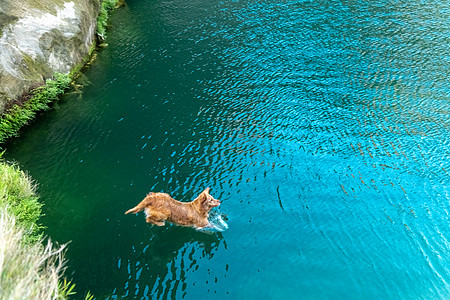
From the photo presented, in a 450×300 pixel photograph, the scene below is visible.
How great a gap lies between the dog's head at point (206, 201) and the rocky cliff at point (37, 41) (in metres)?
12.1

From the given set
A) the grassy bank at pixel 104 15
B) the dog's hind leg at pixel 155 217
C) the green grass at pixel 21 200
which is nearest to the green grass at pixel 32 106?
the green grass at pixel 21 200

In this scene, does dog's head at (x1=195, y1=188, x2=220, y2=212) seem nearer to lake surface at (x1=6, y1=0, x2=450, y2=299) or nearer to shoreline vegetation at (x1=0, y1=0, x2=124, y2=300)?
lake surface at (x1=6, y1=0, x2=450, y2=299)

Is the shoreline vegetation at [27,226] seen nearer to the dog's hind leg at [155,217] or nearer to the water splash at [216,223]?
the dog's hind leg at [155,217]

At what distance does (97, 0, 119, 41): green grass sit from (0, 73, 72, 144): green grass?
261 inches

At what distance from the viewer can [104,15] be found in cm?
2998

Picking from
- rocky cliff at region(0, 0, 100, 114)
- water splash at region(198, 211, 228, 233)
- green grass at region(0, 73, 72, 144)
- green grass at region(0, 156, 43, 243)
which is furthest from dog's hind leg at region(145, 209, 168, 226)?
rocky cliff at region(0, 0, 100, 114)

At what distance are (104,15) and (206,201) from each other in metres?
23.1

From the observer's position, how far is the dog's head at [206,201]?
12.2m

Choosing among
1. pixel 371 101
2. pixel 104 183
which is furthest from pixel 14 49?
pixel 371 101

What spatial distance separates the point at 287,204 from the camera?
A: 536 inches

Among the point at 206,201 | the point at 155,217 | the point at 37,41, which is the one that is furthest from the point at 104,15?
the point at 206,201

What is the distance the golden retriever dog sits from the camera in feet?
39.3

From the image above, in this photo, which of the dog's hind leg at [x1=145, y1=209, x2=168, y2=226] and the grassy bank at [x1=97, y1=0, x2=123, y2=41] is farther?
the grassy bank at [x1=97, y1=0, x2=123, y2=41]

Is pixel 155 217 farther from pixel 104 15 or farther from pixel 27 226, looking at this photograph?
pixel 104 15
